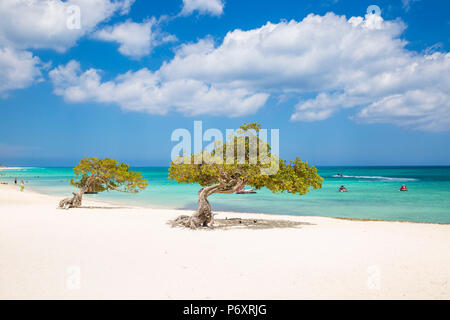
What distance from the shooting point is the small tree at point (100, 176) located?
23078 millimetres

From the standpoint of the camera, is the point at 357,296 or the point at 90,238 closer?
the point at 357,296

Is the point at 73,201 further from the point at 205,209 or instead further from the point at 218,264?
the point at 218,264

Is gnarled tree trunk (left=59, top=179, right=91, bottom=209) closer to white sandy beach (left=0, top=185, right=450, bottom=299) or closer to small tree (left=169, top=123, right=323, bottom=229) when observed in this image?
white sandy beach (left=0, top=185, right=450, bottom=299)

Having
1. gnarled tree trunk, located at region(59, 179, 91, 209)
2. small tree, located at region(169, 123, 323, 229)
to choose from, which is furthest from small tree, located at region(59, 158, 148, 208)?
small tree, located at region(169, 123, 323, 229)

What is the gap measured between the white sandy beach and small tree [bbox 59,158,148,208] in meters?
8.80

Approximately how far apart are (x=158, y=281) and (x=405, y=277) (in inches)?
251

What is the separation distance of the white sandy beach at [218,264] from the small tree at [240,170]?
2183mm

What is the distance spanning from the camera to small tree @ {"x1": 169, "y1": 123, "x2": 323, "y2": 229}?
565 inches

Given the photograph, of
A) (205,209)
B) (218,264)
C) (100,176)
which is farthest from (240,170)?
(100,176)

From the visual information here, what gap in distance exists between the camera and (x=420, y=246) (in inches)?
456

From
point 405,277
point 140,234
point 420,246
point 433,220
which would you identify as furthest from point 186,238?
point 433,220

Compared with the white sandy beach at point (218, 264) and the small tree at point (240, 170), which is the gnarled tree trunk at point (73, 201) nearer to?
the white sandy beach at point (218, 264)
